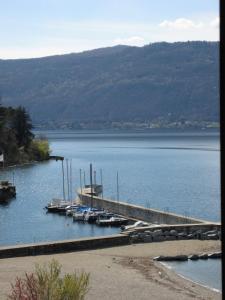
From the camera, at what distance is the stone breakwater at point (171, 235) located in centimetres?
3697

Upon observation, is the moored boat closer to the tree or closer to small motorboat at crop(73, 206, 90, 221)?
small motorboat at crop(73, 206, 90, 221)

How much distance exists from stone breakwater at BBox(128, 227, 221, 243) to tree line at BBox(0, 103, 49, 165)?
94.7m

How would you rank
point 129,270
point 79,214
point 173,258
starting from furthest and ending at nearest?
point 79,214
point 173,258
point 129,270

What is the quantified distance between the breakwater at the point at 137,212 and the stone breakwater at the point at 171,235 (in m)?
4.27

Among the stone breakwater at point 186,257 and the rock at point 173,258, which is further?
the stone breakwater at point 186,257

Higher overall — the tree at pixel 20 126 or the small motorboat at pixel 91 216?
the tree at pixel 20 126

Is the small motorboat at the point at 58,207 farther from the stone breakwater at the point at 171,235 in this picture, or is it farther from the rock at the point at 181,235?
the rock at the point at 181,235

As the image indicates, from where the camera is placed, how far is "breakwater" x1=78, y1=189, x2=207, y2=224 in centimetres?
4642

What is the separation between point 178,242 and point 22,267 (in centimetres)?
1149

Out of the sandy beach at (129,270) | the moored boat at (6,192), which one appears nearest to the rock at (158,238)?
the sandy beach at (129,270)

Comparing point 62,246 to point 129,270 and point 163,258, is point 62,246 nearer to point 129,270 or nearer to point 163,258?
point 163,258

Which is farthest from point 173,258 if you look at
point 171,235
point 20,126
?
point 20,126

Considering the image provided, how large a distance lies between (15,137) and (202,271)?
111866 millimetres

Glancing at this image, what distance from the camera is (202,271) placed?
31.1 meters
